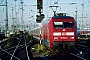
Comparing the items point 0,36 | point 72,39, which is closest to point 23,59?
point 72,39

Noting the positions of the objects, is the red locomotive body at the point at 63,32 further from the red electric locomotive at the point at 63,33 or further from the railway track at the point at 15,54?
the railway track at the point at 15,54

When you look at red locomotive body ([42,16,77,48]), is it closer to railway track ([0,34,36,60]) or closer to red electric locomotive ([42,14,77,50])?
red electric locomotive ([42,14,77,50])

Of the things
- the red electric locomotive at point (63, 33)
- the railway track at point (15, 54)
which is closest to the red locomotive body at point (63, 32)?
the red electric locomotive at point (63, 33)

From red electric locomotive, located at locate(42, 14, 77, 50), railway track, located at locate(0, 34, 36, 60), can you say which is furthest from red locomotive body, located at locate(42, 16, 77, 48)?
railway track, located at locate(0, 34, 36, 60)

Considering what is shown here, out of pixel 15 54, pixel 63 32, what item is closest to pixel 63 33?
pixel 63 32

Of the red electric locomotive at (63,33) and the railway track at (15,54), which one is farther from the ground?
the red electric locomotive at (63,33)

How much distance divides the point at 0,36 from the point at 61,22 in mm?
36996

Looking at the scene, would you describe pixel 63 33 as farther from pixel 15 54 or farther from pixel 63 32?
pixel 15 54

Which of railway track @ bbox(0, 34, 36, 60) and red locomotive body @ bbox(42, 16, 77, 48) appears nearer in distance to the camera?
railway track @ bbox(0, 34, 36, 60)

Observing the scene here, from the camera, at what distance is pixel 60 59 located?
16859 millimetres

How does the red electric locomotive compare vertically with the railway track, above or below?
above

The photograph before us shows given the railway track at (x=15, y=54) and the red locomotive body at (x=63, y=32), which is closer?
the railway track at (x=15, y=54)

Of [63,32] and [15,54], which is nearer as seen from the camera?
[63,32]

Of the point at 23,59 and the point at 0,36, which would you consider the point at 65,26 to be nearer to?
the point at 23,59
